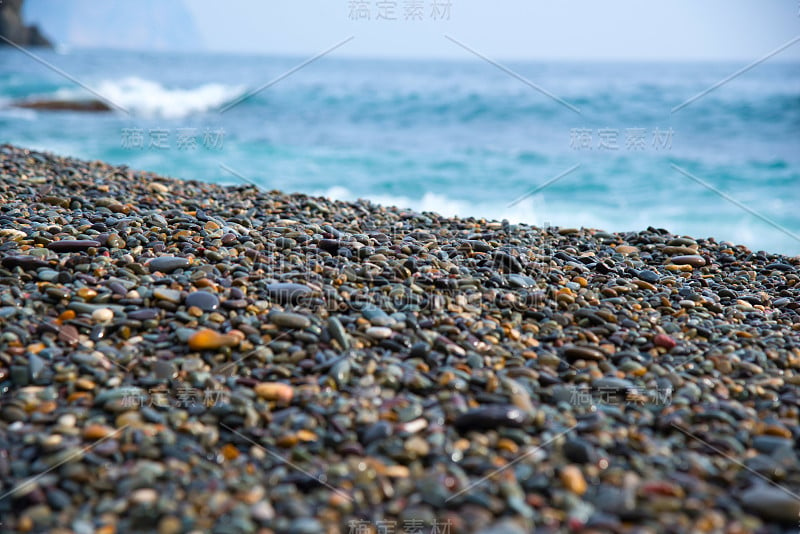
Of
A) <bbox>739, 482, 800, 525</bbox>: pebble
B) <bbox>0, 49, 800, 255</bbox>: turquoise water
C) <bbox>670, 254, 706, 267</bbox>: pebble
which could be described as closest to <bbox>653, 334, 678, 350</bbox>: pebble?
<bbox>739, 482, 800, 525</bbox>: pebble

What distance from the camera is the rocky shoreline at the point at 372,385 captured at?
173cm

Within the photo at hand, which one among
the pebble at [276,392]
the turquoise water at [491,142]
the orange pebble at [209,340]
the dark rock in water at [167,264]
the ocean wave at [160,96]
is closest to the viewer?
the pebble at [276,392]

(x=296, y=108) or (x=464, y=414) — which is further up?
(x=296, y=108)

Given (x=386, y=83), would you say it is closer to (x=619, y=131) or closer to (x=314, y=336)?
(x=619, y=131)

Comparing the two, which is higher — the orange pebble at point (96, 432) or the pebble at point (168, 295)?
the pebble at point (168, 295)

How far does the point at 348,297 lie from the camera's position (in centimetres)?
278

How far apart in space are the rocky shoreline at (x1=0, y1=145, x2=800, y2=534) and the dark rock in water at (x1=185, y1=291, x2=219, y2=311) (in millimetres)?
15

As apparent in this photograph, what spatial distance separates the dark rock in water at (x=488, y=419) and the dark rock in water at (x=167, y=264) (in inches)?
62.1

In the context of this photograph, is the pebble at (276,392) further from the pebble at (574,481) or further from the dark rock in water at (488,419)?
the pebble at (574,481)

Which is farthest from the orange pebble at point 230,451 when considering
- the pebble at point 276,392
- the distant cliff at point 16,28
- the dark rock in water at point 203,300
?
the distant cliff at point 16,28

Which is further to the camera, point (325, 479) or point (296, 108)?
point (296, 108)

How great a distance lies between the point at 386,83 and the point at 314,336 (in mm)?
19038

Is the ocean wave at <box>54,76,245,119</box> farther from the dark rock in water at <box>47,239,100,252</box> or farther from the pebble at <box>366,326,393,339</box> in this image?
the pebble at <box>366,326,393,339</box>

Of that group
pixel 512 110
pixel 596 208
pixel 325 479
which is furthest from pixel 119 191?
pixel 512 110
